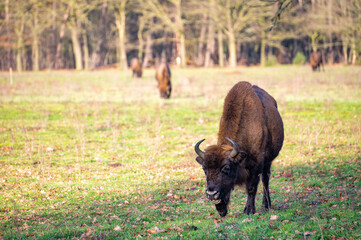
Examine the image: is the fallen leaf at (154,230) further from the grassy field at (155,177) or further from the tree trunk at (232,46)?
the tree trunk at (232,46)

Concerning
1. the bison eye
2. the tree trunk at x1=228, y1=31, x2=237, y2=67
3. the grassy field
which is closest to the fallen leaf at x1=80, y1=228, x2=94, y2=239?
the grassy field

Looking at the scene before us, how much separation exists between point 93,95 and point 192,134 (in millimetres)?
15000

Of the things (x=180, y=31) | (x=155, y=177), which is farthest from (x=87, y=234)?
(x=180, y=31)

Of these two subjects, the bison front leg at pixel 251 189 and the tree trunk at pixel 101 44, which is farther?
the tree trunk at pixel 101 44

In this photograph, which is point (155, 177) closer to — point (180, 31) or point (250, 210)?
point (250, 210)

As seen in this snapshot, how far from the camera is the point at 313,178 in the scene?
10.2m

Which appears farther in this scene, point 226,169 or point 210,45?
point 210,45

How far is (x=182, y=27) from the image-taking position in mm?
62250

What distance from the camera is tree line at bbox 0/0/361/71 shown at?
54.5 metres

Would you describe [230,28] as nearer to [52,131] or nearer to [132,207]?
[52,131]

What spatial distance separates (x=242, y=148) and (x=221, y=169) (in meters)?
0.85

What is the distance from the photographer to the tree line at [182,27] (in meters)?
54.5

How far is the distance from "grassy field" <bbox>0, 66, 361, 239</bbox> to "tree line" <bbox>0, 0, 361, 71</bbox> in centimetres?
2965

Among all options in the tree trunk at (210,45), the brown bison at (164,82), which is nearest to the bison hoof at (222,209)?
the brown bison at (164,82)
